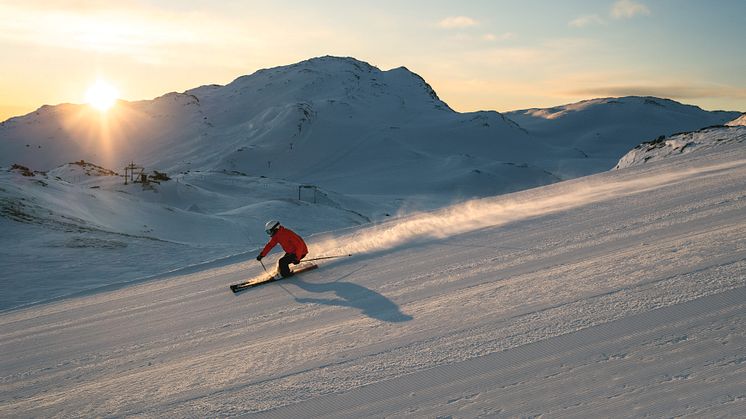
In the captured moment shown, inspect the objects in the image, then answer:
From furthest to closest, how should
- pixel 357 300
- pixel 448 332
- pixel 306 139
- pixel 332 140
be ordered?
pixel 332 140, pixel 306 139, pixel 357 300, pixel 448 332

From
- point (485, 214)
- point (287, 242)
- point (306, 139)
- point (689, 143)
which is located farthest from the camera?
point (306, 139)

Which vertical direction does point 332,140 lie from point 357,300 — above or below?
above

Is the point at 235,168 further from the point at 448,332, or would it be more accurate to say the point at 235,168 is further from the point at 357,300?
the point at 448,332

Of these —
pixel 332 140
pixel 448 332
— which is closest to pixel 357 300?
pixel 448 332

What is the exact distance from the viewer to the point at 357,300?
9.95 m

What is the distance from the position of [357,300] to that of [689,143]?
1745 cm

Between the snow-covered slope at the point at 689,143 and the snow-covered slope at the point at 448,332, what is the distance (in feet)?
27.9

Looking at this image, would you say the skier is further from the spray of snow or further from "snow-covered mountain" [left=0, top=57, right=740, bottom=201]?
"snow-covered mountain" [left=0, top=57, right=740, bottom=201]

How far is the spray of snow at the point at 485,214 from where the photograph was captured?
14516mm

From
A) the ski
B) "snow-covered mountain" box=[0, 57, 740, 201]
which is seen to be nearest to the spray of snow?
the ski

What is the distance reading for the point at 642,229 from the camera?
1133cm

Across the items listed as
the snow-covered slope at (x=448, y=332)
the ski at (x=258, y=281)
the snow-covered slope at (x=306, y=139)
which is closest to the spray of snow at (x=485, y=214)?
the snow-covered slope at (x=448, y=332)

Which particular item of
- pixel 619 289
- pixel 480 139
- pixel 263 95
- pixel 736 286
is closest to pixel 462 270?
pixel 619 289

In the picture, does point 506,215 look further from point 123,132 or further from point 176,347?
point 123,132
